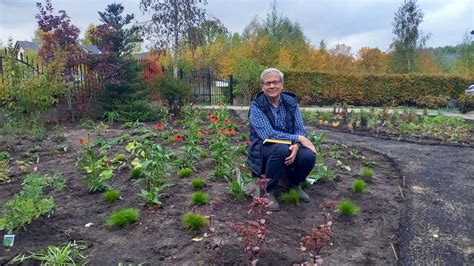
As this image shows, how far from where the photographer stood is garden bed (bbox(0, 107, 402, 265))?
244cm

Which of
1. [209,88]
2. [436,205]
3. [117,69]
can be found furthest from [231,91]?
[436,205]

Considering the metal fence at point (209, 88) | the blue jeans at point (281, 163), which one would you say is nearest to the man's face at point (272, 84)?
the blue jeans at point (281, 163)

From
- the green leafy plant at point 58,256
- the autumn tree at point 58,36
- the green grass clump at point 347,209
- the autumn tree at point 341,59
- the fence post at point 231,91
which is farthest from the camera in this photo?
the autumn tree at point 341,59

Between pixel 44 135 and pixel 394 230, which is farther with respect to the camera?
pixel 44 135

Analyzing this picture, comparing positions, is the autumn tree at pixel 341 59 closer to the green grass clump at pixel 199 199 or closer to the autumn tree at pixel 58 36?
the autumn tree at pixel 58 36

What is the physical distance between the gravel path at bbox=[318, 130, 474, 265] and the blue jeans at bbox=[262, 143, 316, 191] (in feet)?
2.95

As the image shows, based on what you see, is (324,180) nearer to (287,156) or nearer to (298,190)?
(298,190)

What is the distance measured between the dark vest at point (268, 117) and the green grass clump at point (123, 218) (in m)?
1.10

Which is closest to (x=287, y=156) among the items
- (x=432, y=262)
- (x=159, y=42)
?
(x=432, y=262)

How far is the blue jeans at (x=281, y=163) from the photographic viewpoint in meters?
3.22

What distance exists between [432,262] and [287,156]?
1.29m

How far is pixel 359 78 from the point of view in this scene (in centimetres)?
1777

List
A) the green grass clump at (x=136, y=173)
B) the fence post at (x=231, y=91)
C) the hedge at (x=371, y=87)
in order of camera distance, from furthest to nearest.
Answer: the hedge at (x=371, y=87) < the fence post at (x=231, y=91) < the green grass clump at (x=136, y=173)

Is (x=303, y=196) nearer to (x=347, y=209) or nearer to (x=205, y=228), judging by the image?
(x=347, y=209)
